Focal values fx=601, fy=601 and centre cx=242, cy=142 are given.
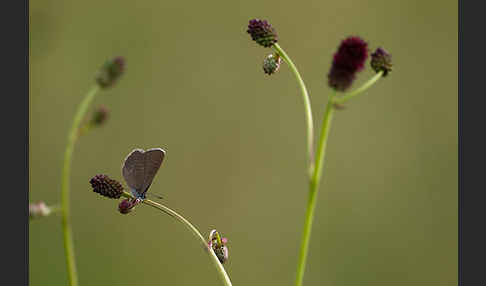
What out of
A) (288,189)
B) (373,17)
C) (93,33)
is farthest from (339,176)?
(93,33)

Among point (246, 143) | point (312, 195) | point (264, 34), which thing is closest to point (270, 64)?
point (264, 34)

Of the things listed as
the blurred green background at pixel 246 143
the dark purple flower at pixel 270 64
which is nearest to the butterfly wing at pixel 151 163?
the dark purple flower at pixel 270 64

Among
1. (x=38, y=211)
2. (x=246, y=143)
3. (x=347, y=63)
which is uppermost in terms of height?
(x=246, y=143)

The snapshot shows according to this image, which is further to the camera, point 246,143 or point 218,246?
point 246,143

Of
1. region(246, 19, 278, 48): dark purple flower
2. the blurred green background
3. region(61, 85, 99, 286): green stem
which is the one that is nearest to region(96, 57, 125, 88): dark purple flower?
region(61, 85, 99, 286): green stem

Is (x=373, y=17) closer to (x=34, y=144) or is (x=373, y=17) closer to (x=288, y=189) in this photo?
(x=288, y=189)

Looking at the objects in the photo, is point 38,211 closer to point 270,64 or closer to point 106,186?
point 106,186

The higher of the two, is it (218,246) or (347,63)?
(347,63)

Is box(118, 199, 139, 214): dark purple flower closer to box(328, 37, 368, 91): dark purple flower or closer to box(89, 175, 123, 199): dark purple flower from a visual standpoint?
box(89, 175, 123, 199): dark purple flower
